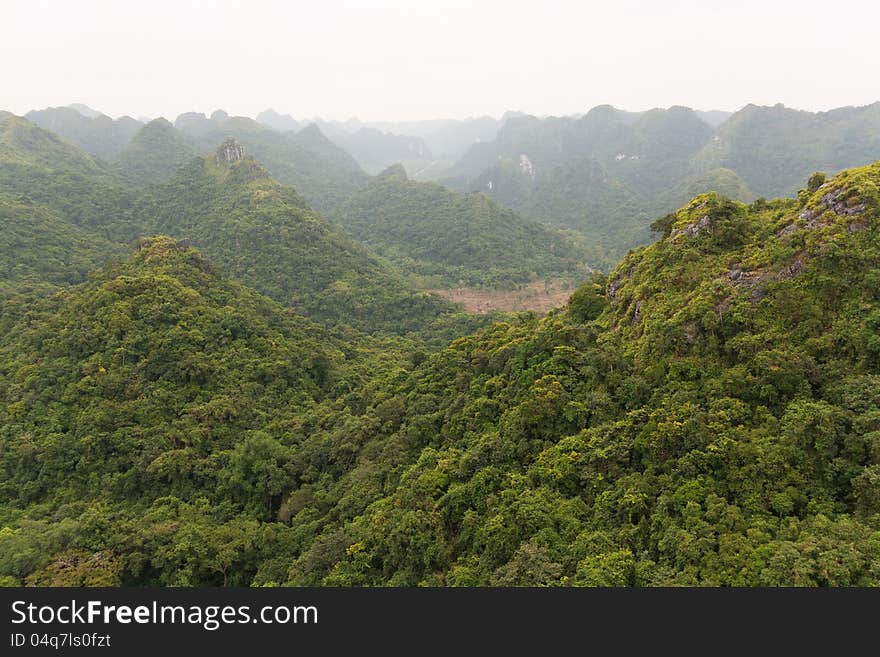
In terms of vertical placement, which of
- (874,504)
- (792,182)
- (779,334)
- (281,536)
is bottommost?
(281,536)

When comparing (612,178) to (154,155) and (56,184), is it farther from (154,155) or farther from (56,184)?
(56,184)

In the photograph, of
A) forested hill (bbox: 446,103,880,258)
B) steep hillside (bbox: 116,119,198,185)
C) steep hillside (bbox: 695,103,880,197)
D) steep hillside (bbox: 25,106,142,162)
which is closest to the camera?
steep hillside (bbox: 116,119,198,185)

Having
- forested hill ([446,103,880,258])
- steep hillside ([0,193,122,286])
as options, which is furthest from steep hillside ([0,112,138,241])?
forested hill ([446,103,880,258])

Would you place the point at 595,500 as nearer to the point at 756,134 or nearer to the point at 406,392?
the point at 406,392

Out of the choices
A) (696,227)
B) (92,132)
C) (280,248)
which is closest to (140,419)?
(696,227)

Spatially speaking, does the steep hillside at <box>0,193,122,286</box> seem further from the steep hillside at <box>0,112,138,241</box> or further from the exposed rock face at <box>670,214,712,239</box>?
the exposed rock face at <box>670,214,712,239</box>

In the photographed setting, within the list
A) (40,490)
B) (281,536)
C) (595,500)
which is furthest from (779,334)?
(40,490)
